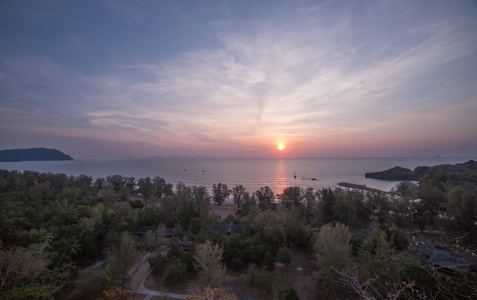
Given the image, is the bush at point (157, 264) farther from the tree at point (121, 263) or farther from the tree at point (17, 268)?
the tree at point (17, 268)

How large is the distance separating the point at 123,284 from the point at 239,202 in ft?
88.2

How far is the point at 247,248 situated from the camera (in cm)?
1803

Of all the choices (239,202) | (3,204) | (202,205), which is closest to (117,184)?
(3,204)

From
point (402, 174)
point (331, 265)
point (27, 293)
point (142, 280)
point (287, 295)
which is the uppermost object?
point (402, 174)

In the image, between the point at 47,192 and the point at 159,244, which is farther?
the point at 47,192

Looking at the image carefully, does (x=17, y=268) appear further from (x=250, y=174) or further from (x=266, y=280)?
(x=250, y=174)

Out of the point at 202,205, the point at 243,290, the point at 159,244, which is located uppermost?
the point at 202,205

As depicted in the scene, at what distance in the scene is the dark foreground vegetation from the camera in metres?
10.1

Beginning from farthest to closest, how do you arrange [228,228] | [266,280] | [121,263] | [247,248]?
[228,228]
[247,248]
[121,263]
[266,280]

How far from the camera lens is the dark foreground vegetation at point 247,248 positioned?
10141 millimetres

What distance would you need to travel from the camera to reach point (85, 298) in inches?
532

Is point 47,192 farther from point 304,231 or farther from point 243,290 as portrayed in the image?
point 304,231

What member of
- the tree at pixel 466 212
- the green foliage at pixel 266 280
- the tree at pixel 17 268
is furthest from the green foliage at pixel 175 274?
the tree at pixel 466 212

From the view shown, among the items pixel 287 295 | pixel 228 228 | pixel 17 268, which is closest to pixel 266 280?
pixel 287 295
